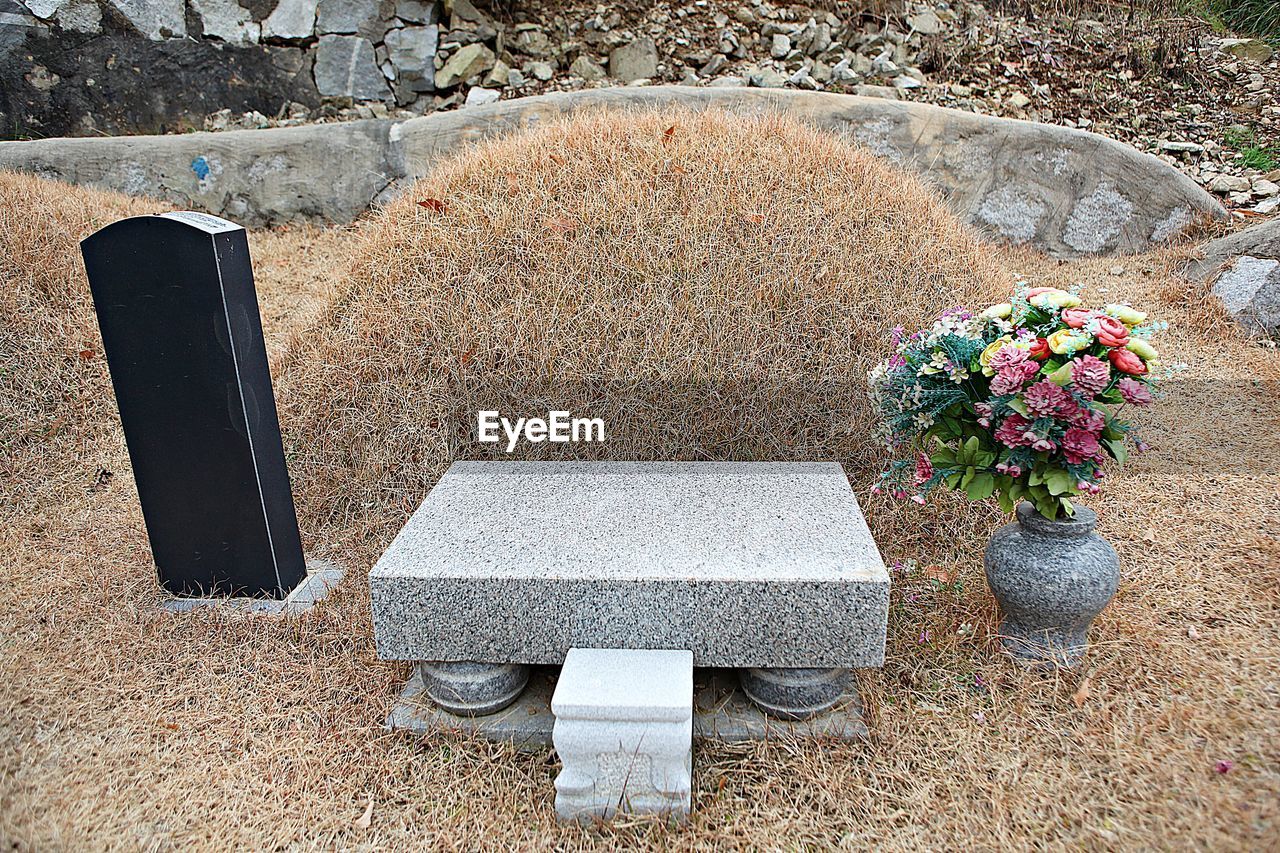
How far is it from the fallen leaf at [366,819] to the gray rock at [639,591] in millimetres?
327

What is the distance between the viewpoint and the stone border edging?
4504 mm

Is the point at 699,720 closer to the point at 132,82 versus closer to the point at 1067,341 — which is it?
the point at 1067,341

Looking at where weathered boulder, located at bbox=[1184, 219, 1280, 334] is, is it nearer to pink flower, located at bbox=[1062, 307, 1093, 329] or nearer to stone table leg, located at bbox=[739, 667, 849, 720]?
pink flower, located at bbox=[1062, 307, 1093, 329]

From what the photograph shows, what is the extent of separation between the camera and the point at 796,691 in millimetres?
1830

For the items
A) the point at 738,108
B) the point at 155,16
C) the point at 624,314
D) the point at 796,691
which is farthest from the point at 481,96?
the point at 796,691

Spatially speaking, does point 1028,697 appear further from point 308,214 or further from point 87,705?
point 308,214

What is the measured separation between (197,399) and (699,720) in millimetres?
1595

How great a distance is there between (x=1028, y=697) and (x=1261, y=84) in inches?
219

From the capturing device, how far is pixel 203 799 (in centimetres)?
169

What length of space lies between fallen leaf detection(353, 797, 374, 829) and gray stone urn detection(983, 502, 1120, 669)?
157cm

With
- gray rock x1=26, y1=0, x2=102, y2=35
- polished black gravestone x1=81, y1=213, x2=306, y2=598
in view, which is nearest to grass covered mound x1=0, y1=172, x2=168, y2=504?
polished black gravestone x1=81, y1=213, x2=306, y2=598

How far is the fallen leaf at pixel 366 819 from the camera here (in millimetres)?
1649

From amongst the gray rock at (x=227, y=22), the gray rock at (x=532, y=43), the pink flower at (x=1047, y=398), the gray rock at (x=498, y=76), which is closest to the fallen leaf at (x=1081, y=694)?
the pink flower at (x=1047, y=398)

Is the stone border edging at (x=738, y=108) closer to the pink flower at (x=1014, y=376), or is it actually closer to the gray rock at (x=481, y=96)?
the gray rock at (x=481, y=96)
